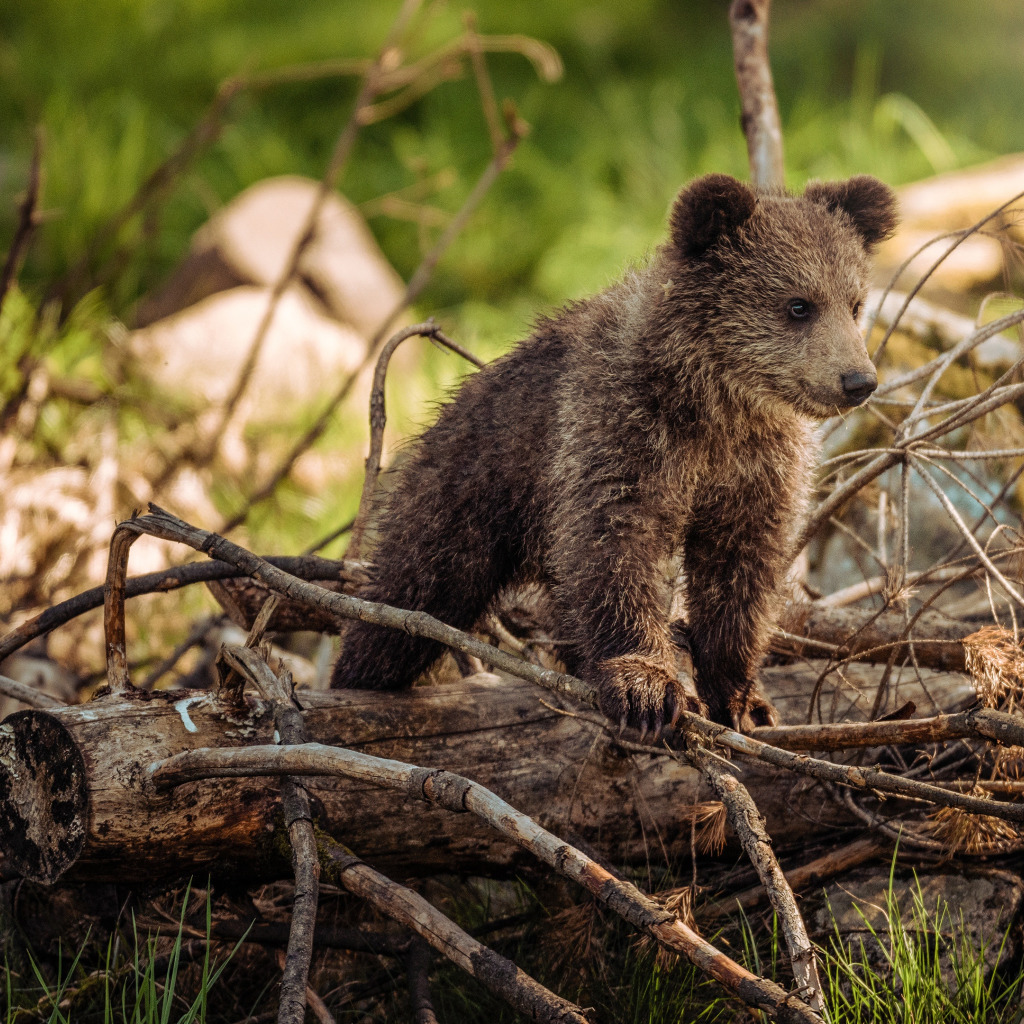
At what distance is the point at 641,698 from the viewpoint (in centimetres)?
236

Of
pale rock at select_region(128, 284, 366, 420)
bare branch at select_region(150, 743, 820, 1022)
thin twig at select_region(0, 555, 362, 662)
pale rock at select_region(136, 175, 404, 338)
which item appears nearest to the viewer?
bare branch at select_region(150, 743, 820, 1022)

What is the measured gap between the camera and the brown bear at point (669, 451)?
2676 millimetres

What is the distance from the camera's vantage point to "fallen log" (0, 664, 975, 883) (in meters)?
2.30

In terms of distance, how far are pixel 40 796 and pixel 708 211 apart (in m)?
1.97

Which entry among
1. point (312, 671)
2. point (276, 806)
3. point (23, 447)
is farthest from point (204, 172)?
point (276, 806)

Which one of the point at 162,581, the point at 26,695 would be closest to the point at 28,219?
the point at 162,581

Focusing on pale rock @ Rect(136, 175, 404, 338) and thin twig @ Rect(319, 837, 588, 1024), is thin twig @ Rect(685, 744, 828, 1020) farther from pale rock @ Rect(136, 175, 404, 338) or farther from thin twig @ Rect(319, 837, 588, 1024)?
pale rock @ Rect(136, 175, 404, 338)

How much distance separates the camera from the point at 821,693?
3115 millimetres

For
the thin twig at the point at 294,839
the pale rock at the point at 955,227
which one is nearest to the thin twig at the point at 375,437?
the thin twig at the point at 294,839

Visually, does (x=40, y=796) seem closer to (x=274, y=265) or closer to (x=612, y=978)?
(x=612, y=978)

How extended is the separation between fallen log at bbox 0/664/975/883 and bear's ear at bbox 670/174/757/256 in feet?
3.84

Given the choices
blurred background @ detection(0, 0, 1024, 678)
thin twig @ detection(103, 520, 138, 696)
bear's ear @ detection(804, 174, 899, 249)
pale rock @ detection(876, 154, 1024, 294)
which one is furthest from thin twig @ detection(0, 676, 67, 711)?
pale rock @ detection(876, 154, 1024, 294)

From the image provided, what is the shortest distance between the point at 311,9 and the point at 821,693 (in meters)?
10.5

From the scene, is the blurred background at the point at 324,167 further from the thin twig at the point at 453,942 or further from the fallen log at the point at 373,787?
the thin twig at the point at 453,942
